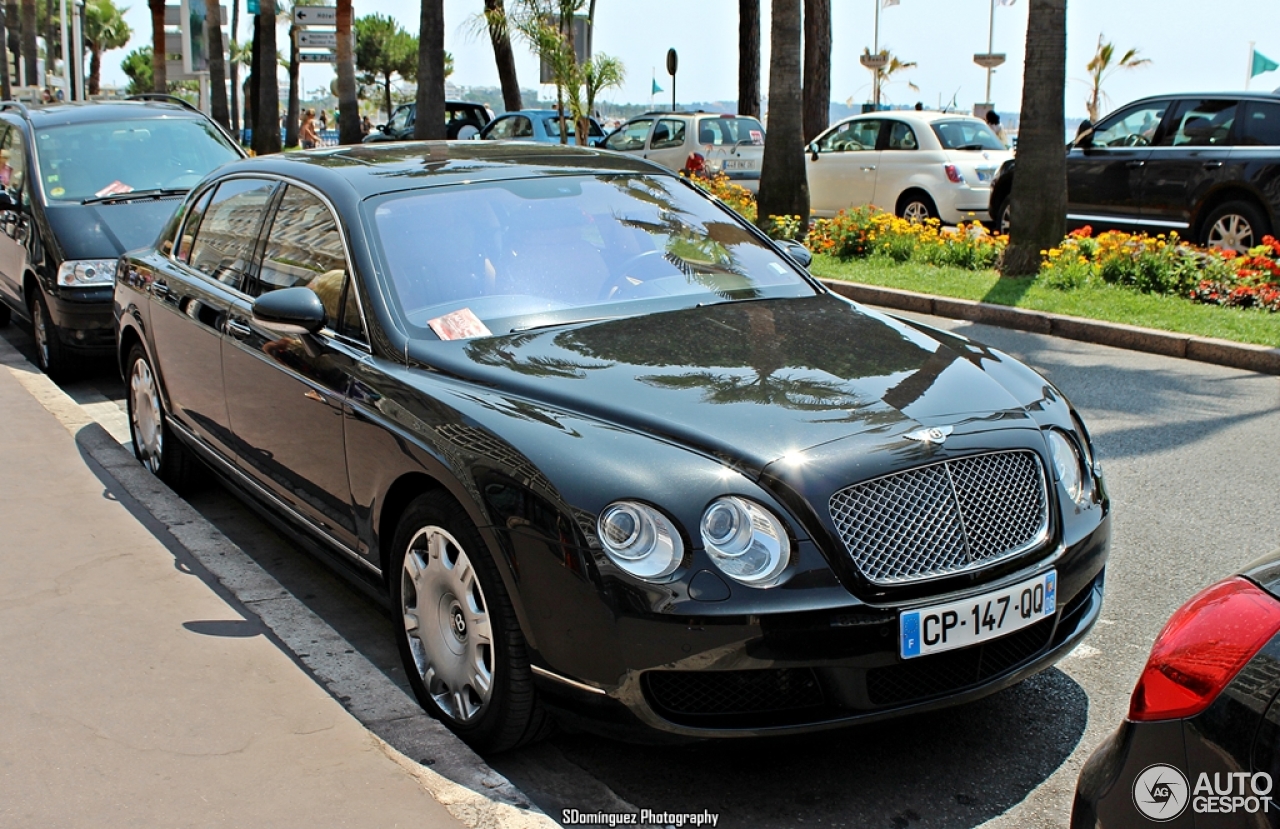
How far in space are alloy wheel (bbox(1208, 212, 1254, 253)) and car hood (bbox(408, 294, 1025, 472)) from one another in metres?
9.37

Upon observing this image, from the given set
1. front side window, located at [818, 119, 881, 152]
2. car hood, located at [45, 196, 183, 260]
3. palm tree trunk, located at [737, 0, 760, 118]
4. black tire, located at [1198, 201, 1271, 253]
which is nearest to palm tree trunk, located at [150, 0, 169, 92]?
palm tree trunk, located at [737, 0, 760, 118]

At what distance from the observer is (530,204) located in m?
4.65

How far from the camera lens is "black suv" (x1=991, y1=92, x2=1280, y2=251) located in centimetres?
1239

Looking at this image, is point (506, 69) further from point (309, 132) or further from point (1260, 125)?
point (1260, 125)

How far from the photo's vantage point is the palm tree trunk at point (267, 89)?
30109mm

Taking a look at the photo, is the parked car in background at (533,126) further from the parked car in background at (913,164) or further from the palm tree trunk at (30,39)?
the palm tree trunk at (30,39)

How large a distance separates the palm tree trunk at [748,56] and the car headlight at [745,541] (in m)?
22.7

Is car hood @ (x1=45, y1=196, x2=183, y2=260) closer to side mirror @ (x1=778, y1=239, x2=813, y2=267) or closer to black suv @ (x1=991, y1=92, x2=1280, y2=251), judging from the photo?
side mirror @ (x1=778, y1=239, x2=813, y2=267)

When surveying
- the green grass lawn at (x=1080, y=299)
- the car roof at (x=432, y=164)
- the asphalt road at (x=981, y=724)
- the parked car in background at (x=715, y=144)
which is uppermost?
the parked car in background at (x=715, y=144)

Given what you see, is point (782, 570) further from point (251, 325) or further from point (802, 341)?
point (251, 325)

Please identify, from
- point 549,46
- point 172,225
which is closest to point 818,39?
point 549,46

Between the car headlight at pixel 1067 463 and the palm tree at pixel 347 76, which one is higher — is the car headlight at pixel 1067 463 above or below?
below

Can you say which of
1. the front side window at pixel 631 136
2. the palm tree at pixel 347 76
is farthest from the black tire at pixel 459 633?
the palm tree at pixel 347 76

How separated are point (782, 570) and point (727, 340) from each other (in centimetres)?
113
